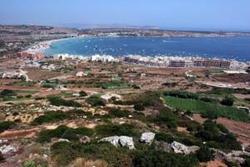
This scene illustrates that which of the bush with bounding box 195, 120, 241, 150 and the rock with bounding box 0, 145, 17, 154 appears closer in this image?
the rock with bounding box 0, 145, 17, 154

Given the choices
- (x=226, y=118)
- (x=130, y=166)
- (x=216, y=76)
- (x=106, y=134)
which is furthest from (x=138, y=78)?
(x=130, y=166)

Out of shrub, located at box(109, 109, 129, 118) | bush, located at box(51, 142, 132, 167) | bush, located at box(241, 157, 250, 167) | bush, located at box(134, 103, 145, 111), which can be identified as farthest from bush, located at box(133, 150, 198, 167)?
bush, located at box(134, 103, 145, 111)

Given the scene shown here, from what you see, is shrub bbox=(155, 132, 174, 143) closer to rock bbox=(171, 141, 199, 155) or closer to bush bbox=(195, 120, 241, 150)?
rock bbox=(171, 141, 199, 155)

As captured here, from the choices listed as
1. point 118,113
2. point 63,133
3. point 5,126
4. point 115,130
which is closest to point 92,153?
point 63,133

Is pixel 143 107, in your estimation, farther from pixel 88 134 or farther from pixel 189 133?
pixel 88 134

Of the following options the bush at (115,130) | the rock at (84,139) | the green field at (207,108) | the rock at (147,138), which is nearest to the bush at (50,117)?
the bush at (115,130)

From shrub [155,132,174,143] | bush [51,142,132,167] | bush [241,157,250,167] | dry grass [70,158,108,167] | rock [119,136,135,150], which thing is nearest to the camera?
dry grass [70,158,108,167]

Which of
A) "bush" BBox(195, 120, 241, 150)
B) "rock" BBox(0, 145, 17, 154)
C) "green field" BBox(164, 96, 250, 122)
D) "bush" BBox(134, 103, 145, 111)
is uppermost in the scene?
"rock" BBox(0, 145, 17, 154)

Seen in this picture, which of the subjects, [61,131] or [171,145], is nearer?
[171,145]
